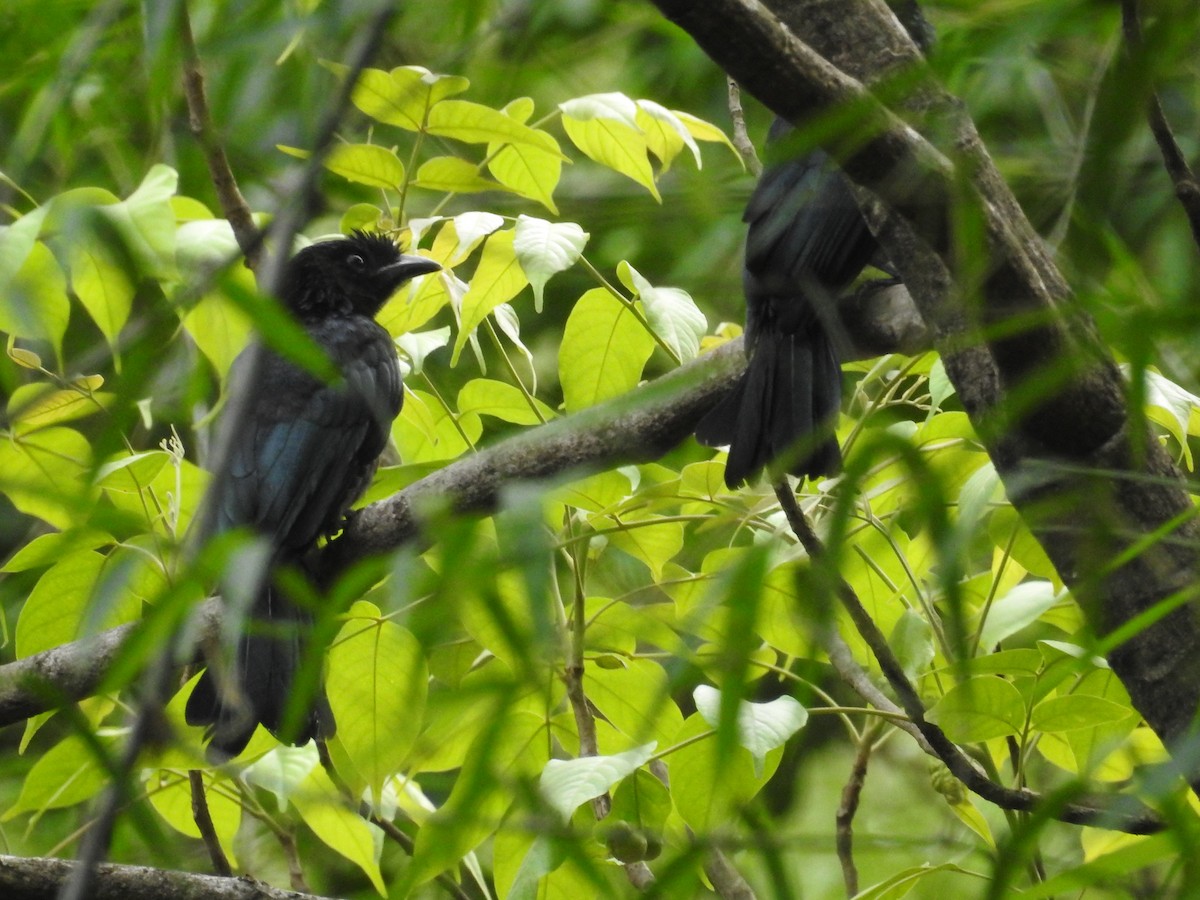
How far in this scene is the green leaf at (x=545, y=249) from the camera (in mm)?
1883

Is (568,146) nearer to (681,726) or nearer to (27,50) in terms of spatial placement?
(681,726)

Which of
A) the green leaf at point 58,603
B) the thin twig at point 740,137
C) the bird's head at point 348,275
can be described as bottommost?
the bird's head at point 348,275

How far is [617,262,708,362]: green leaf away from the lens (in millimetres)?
1958

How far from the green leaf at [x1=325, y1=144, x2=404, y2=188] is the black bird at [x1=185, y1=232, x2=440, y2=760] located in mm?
473

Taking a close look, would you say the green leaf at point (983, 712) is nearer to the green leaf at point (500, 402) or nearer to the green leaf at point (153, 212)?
the green leaf at point (500, 402)

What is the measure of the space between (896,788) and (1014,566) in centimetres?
158

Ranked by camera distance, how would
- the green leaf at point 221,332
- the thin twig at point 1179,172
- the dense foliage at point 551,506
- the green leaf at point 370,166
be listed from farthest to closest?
1. the green leaf at point 370,166
2. the green leaf at point 221,332
3. the thin twig at point 1179,172
4. the dense foliage at point 551,506

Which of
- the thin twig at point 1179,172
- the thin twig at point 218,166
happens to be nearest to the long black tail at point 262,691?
the thin twig at point 218,166

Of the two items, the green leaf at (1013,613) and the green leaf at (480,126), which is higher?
the green leaf at (480,126)

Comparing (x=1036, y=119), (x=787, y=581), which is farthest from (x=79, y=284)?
(x=1036, y=119)

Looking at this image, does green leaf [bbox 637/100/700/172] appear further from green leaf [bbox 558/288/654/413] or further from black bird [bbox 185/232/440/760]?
black bird [bbox 185/232/440/760]

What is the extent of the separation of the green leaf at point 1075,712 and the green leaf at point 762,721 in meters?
0.31

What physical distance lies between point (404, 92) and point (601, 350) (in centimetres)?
52

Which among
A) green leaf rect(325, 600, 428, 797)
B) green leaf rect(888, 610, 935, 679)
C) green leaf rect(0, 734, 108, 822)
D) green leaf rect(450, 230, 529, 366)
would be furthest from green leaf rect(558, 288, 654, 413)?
green leaf rect(0, 734, 108, 822)
